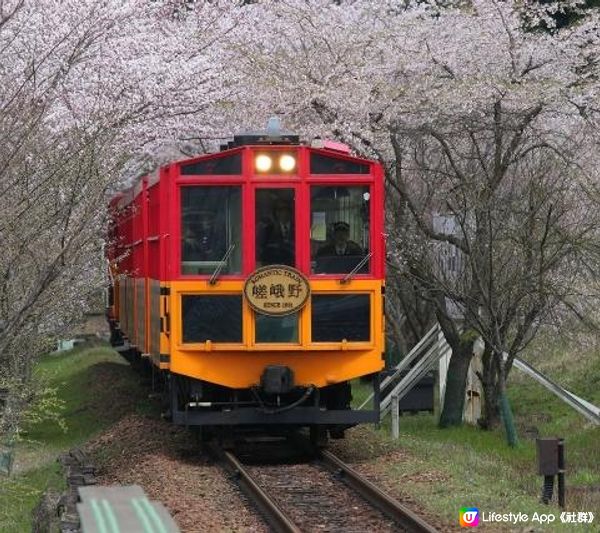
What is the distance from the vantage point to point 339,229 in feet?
38.4

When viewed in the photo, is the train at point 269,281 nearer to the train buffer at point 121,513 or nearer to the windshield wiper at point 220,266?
the windshield wiper at point 220,266

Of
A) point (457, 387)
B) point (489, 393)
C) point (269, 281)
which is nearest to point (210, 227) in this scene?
point (269, 281)

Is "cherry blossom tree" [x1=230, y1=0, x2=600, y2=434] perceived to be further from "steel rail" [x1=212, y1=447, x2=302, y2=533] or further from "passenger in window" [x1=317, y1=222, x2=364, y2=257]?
"steel rail" [x1=212, y1=447, x2=302, y2=533]

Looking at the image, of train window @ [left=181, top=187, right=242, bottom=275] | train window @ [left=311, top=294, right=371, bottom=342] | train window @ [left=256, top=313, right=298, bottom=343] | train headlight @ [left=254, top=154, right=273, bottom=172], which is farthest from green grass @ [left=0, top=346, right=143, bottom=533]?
train headlight @ [left=254, top=154, right=273, bottom=172]

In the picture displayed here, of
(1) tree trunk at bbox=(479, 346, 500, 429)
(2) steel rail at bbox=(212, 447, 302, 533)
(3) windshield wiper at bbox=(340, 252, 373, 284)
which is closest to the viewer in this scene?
(2) steel rail at bbox=(212, 447, 302, 533)

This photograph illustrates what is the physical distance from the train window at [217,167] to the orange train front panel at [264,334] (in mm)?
990

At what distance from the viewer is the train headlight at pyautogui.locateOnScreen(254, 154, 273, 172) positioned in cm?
1166

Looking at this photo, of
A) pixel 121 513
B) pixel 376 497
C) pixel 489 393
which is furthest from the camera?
pixel 489 393

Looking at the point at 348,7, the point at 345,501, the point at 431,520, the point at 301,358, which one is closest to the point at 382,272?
the point at 301,358

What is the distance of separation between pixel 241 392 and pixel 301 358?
0.63 meters

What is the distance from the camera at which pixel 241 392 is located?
38.5 feet

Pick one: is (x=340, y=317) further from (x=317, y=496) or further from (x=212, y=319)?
(x=317, y=496)

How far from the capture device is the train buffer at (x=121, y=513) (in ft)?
21.8

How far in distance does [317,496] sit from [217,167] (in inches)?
127
